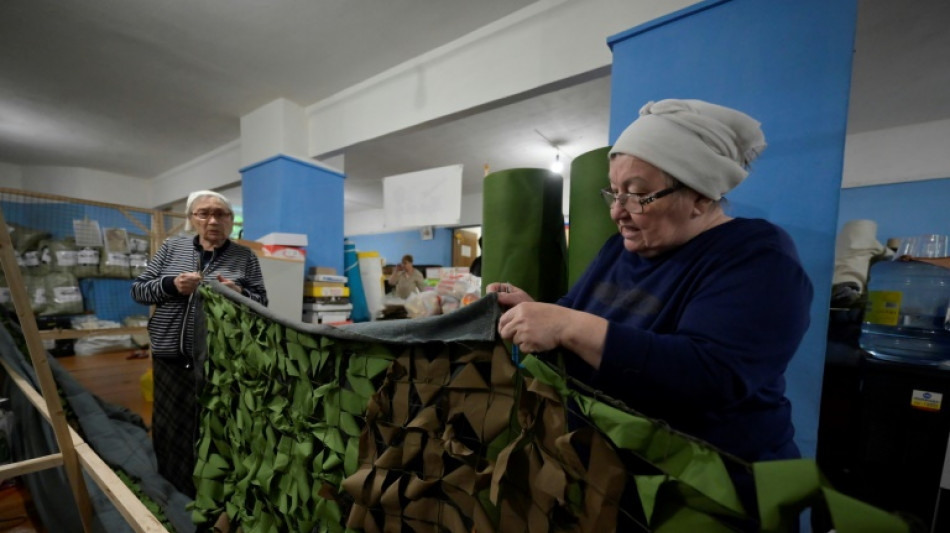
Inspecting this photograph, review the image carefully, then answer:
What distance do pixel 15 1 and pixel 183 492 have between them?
2.88 m

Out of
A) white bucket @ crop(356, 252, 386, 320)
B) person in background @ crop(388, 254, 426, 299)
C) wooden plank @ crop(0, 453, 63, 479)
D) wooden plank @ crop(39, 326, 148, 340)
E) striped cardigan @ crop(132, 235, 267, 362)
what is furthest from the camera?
person in background @ crop(388, 254, 426, 299)

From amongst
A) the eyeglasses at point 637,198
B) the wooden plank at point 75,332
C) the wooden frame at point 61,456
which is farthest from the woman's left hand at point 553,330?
the wooden plank at point 75,332

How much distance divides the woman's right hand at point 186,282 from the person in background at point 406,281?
7.55ft

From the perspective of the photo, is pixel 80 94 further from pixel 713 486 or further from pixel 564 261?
pixel 713 486

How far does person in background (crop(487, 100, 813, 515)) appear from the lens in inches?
20.2

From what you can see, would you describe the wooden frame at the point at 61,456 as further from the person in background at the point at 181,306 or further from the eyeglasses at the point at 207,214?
the eyeglasses at the point at 207,214

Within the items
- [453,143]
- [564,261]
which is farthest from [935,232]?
[453,143]

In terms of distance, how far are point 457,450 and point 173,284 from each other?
1.55 metres

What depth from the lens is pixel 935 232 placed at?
2.89 meters

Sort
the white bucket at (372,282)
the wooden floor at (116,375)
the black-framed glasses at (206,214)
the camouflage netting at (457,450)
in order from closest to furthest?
the camouflage netting at (457,450), the black-framed glasses at (206,214), the wooden floor at (116,375), the white bucket at (372,282)

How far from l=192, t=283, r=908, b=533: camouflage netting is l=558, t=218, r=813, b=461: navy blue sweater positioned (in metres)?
0.10

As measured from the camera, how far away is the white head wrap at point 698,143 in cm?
67

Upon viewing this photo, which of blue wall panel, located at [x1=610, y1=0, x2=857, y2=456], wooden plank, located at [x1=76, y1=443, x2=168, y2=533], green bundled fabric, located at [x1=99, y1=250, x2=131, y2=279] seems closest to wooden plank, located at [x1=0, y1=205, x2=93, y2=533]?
wooden plank, located at [x1=76, y1=443, x2=168, y2=533]

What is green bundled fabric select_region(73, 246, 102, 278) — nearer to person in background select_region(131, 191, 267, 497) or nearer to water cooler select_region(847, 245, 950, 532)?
person in background select_region(131, 191, 267, 497)
